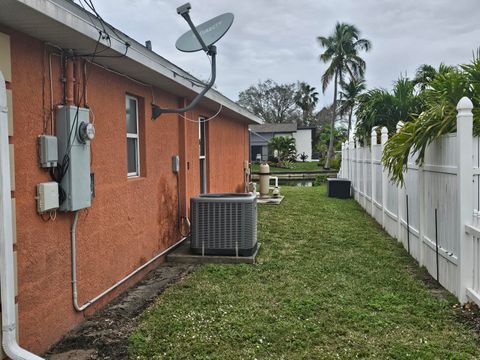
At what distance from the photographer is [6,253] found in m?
3.02

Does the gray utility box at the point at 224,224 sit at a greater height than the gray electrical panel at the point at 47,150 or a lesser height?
lesser

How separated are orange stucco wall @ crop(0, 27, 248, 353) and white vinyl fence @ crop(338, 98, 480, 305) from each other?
3.71 meters

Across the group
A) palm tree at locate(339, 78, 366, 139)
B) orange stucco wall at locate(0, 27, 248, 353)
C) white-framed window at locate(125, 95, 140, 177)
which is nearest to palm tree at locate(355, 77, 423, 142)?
orange stucco wall at locate(0, 27, 248, 353)

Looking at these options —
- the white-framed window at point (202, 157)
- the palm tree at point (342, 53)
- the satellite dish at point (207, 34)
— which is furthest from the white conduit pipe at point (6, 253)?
the palm tree at point (342, 53)

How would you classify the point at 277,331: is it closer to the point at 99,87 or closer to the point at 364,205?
the point at 99,87

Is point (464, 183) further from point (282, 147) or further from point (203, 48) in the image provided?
point (282, 147)

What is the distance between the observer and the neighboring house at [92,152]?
3391 millimetres

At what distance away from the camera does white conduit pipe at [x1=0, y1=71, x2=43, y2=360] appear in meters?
3.00

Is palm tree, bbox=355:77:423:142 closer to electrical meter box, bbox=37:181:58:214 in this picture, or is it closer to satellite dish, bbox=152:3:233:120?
satellite dish, bbox=152:3:233:120

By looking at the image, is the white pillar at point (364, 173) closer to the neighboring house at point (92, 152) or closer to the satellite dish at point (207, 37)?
the neighboring house at point (92, 152)

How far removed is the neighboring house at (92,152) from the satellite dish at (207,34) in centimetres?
37

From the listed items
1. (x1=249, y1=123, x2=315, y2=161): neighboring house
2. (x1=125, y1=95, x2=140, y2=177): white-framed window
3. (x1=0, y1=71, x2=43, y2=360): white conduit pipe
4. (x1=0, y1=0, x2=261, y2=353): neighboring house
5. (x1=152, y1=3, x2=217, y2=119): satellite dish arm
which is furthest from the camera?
(x1=249, y1=123, x2=315, y2=161): neighboring house

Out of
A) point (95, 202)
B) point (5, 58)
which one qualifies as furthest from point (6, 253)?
point (95, 202)

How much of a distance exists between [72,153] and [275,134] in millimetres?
45752
